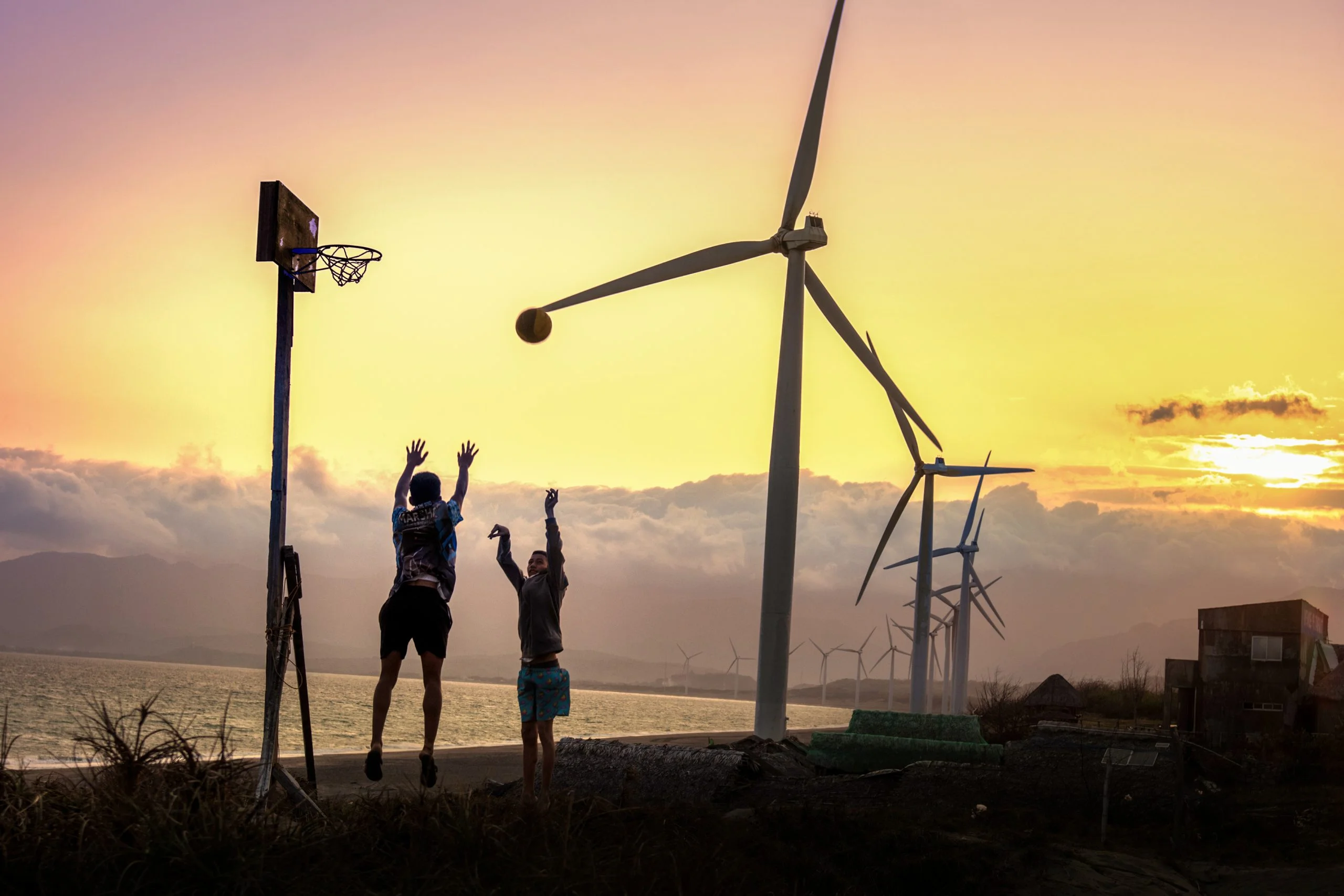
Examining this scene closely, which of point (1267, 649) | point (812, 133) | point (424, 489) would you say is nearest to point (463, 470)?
point (424, 489)

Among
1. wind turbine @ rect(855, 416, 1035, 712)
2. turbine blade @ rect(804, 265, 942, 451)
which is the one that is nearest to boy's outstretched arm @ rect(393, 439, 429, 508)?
turbine blade @ rect(804, 265, 942, 451)

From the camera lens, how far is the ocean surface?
51312mm

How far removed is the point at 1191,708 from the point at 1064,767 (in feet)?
88.1

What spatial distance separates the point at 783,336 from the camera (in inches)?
953

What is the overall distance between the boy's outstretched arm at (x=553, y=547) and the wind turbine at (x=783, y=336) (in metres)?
6.75

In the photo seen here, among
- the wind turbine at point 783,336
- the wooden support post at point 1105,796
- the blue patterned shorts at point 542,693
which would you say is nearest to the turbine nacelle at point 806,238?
the wind turbine at point 783,336

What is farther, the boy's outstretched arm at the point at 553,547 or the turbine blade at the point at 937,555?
the turbine blade at the point at 937,555

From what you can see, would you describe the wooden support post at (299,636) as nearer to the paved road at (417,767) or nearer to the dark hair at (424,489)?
the dark hair at (424,489)

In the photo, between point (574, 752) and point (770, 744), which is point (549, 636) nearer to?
point (574, 752)

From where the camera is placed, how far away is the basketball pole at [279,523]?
1041cm

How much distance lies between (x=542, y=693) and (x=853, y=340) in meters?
19.7

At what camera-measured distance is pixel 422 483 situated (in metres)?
10.8

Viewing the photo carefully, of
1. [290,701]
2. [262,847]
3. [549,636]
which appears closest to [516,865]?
[262,847]

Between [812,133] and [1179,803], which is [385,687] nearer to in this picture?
[1179,803]
